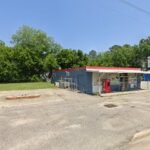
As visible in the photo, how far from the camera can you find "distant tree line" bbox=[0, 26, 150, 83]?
1753 inches

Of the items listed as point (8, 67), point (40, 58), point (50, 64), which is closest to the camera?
point (8, 67)

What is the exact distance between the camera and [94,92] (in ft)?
74.3

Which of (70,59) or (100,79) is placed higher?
(70,59)

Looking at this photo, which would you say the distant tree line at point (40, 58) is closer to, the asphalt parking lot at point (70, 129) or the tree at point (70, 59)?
the tree at point (70, 59)

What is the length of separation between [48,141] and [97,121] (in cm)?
348

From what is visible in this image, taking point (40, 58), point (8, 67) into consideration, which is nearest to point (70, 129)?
point (8, 67)

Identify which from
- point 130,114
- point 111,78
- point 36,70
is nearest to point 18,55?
point 36,70

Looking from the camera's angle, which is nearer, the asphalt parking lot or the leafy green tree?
the asphalt parking lot

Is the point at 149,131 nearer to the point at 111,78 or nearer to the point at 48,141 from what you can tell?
the point at 48,141

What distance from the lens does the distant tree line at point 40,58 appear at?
146ft

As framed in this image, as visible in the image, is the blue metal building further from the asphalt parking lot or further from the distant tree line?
the distant tree line

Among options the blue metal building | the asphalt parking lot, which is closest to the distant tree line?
the blue metal building

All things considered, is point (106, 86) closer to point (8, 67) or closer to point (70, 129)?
point (70, 129)

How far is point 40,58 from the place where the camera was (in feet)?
155
